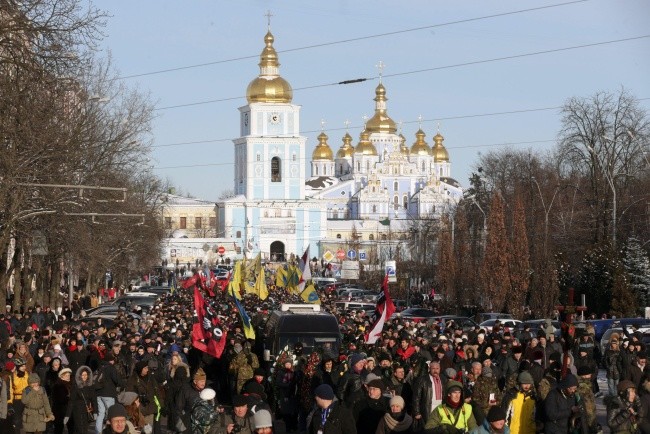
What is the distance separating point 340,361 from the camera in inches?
812

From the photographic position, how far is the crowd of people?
43.1ft

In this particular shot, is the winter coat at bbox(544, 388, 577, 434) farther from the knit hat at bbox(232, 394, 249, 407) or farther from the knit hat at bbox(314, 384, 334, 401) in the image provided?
the knit hat at bbox(232, 394, 249, 407)

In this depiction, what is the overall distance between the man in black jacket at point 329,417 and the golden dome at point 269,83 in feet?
401

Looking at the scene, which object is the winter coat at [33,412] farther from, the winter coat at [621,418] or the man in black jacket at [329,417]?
the winter coat at [621,418]

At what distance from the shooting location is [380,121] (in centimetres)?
19475

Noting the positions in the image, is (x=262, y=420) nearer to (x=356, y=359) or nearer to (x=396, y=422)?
(x=396, y=422)

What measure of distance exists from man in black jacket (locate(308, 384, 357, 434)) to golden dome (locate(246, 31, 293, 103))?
122166mm

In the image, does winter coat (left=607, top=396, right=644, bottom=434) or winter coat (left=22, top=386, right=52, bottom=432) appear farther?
winter coat (left=22, top=386, right=52, bottom=432)

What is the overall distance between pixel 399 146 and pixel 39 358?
176 m

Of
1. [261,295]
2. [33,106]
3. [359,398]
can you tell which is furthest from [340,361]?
[261,295]

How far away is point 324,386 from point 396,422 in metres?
0.78

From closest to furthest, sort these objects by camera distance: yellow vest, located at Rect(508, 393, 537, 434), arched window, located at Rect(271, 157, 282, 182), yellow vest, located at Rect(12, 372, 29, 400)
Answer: yellow vest, located at Rect(508, 393, 537, 434), yellow vest, located at Rect(12, 372, 29, 400), arched window, located at Rect(271, 157, 282, 182)

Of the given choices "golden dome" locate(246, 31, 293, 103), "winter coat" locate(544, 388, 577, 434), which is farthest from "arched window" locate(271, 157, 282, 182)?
"winter coat" locate(544, 388, 577, 434)

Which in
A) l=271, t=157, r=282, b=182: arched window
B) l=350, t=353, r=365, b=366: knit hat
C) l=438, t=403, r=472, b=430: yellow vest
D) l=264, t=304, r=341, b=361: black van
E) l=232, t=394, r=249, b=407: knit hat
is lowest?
l=438, t=403, r=472, b=430: yellow vest
